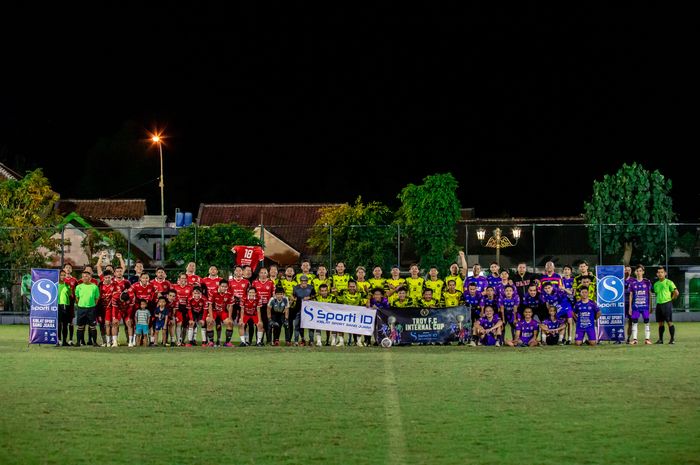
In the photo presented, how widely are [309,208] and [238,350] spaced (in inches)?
2028

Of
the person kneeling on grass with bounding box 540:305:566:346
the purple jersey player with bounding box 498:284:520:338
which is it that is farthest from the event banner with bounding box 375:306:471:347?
the person kneeling on grass with bounding box 540:305:566:346

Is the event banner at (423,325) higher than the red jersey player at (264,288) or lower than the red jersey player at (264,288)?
lower

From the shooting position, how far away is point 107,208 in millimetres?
73062

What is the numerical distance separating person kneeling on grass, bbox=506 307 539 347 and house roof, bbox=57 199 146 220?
5116 cm

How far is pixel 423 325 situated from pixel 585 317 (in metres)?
3.57

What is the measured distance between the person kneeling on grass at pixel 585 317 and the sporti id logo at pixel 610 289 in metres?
0.51

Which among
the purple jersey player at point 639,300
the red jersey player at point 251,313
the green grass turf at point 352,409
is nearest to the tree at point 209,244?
the red jersey player at point 251,313

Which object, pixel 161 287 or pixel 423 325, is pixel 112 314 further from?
pixel 423 325

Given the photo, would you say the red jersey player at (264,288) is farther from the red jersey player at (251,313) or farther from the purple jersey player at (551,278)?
the purple jersey player at (551,278)

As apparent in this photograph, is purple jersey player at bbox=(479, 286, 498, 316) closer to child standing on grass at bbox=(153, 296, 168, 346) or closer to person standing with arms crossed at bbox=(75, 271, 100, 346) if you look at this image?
child standing on grass at bbox=(153, 296, 168, 346)

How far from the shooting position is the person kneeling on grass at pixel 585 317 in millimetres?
22578

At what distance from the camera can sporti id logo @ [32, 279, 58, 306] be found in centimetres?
2238

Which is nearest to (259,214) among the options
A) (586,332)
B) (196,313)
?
(196,313)

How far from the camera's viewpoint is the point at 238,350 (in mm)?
21422
